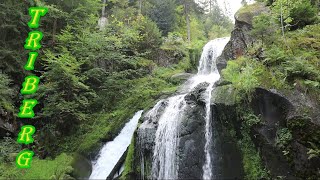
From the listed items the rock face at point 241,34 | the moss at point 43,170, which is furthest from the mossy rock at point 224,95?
the moss at point 43,170

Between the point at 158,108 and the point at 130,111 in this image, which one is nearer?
the point at 158,108

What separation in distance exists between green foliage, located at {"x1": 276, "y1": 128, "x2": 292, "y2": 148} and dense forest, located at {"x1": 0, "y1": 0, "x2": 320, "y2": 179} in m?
0.03

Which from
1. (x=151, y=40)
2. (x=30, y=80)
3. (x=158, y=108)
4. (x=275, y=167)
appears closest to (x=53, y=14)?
(x=30, y=80)

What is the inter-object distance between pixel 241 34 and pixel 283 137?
315 inches

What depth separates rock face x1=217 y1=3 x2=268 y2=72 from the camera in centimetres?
1433

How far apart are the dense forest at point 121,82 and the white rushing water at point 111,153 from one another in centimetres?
30

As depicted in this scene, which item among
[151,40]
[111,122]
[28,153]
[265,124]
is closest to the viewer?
[265,124]

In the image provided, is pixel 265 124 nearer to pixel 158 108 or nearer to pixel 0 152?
pixel 158 108

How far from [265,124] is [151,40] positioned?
1104 cm

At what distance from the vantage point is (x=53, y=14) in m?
13.7

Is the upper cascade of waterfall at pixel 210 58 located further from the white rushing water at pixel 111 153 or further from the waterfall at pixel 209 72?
the white rushing water at pixel 111 153

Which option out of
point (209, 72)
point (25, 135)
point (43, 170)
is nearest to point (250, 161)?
point (43, 170)

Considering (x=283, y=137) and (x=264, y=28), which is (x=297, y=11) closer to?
(x=264, y=28)

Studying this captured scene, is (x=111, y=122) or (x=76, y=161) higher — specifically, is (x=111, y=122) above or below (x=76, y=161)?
above
